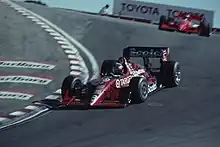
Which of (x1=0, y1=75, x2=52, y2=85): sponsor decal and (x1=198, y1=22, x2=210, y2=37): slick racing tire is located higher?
(x1=198, y1=22, x2=210, y2=37): slick racing tire

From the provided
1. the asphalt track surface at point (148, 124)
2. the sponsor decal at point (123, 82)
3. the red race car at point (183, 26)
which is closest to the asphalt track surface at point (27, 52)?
the asphalt track surface at point (148, 124)

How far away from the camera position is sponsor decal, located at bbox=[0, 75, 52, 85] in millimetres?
13956

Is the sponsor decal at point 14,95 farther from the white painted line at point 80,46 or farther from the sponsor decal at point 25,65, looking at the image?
the sponsor decal at point 25,65

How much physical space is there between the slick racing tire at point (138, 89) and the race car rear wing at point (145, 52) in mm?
1757

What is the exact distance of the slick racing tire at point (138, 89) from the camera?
1166 centimetres

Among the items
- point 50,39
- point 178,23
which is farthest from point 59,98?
point 178,23

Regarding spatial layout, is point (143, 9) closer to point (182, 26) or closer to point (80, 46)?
point (182, 26)

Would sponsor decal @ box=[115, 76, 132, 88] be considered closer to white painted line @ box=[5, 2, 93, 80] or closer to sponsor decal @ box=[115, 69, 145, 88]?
sponsor decal @ box=[115, 69, 145, 88]

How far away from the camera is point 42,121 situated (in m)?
10.7

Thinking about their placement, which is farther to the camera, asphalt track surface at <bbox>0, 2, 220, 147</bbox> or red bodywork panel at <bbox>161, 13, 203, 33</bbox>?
red bodywork panel at <bbox>161, 13, 203, 33</bbox>

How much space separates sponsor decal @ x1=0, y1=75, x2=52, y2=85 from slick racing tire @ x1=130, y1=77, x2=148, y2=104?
10.4 ft

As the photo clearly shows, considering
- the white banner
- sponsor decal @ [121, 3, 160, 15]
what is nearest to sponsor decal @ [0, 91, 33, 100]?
the white banner

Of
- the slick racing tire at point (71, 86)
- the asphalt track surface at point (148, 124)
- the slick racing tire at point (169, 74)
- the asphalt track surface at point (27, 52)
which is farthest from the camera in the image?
the slick racing tire at point (169, 74)

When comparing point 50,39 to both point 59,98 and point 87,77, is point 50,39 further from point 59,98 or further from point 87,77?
point 59,98
